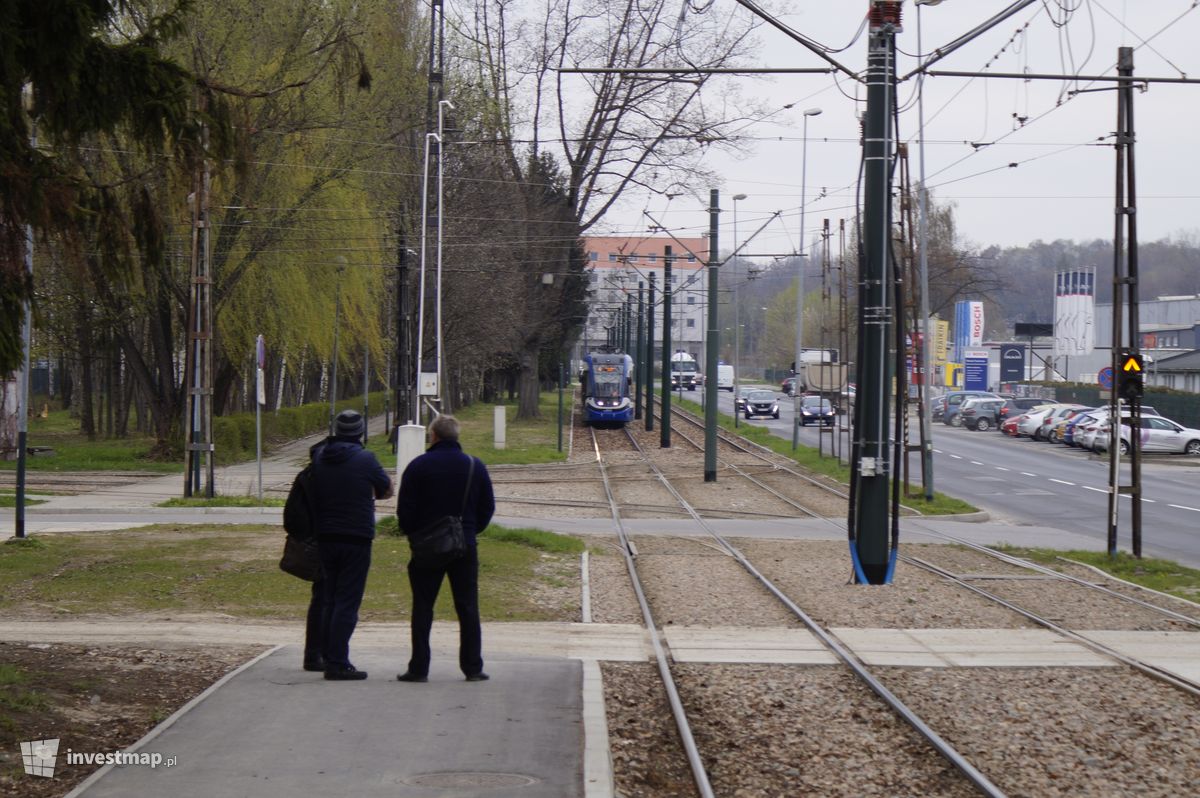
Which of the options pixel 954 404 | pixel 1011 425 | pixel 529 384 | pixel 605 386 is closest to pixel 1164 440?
pixel 1011 425

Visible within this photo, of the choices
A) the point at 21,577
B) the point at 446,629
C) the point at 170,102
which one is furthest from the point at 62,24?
the point at 21,577

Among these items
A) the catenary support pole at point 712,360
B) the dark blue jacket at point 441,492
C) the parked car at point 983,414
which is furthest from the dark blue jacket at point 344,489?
the parked car at point 983,414

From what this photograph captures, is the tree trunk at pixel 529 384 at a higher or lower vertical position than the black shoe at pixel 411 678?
higher

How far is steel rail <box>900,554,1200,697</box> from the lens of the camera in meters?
9.63

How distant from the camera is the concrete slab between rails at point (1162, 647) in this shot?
34.1 ft

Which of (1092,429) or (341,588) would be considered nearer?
(341,588)

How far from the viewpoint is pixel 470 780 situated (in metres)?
6.23

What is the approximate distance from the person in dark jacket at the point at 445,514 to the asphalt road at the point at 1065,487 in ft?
48.3

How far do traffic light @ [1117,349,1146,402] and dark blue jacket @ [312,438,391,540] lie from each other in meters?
13.5

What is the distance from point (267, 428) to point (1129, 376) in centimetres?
3071

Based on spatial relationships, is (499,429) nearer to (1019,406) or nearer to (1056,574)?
(1056,574)

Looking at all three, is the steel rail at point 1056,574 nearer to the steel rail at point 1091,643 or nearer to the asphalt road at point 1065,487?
the steel rail at point 1091,643

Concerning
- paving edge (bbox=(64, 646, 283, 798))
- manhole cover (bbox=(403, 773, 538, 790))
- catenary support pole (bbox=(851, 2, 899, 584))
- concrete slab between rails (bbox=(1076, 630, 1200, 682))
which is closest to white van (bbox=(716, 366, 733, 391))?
catenary support pole (bbox=(851, 2, 899, 584))

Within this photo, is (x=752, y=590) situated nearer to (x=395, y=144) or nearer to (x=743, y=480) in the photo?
(x=743, y=480)
